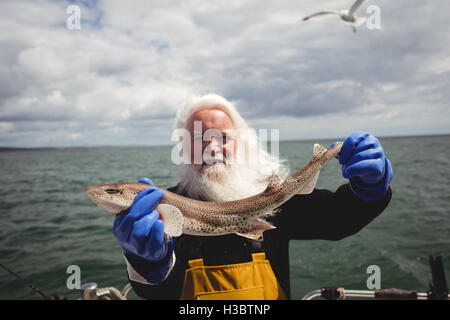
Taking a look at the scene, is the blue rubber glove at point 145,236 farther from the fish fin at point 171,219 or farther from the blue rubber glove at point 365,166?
the blue rubber glove at point 365,166

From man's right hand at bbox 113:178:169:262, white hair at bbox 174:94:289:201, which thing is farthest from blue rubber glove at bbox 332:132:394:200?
man's right hand at bbox 113:178:169:262

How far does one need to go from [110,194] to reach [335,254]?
10600 mm

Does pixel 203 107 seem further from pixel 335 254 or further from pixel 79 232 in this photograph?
pixel 79 232

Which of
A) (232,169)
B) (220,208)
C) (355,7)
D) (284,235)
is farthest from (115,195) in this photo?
(355,7)

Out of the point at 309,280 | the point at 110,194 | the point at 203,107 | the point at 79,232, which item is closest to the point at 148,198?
the point at 110,194

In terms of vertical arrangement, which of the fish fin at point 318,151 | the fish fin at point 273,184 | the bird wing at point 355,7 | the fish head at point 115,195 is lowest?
the fish head at point 115,195

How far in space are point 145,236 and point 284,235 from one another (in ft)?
6.58

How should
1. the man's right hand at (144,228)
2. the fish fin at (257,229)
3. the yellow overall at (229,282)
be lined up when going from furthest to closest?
the yellow overall at (229,282), the fish fin at (257,229), the man's right hand at (144,228)

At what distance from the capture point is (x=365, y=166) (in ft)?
10.4

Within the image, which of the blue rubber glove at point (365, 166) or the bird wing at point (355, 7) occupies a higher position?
the bird wing at point (355, 7)

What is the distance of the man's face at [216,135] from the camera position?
4.04m

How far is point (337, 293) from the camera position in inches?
172

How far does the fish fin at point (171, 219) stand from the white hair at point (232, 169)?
0.99 metres

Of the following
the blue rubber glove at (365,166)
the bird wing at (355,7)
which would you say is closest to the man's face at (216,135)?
the blue rubber glove at (365,166)
